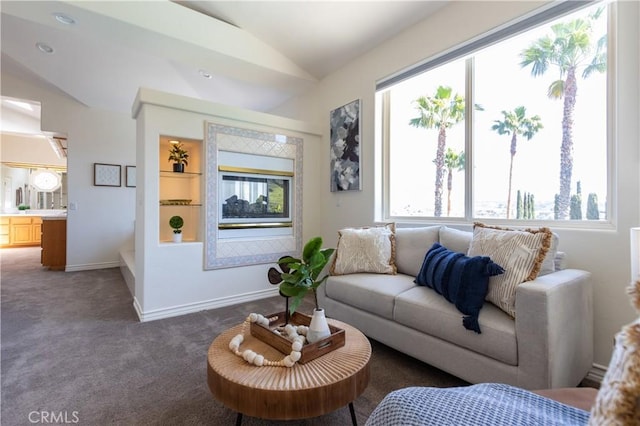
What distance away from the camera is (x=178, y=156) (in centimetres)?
331

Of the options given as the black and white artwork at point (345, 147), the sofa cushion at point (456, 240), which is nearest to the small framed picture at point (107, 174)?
the black and white artwork at point (345, 147)

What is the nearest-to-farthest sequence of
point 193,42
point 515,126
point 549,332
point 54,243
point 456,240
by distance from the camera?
point 549,332 < point 456,240 < point 515,126 < point 193,42 < point 54,243

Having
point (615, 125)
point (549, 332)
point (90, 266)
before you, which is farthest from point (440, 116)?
point (90, 266)

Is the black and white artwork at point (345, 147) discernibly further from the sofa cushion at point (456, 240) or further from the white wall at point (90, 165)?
the white wall at point (90, 165)

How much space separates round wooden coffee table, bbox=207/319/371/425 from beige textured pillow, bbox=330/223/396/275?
1.25m

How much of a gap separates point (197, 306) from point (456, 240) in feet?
8.81

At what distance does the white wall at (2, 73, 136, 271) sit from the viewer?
4.72 m

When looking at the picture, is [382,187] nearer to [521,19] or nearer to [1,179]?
[521,19]

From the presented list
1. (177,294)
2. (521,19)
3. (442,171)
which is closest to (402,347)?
(442,171)

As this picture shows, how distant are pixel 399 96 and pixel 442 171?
108 cm

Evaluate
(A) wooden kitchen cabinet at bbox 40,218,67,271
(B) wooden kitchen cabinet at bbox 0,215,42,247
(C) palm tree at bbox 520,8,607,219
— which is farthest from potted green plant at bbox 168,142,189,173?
(B) wooden kitchen cabinet at bbox 0,215,42,247

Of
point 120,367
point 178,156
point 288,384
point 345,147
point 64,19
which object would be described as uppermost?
point 64,19

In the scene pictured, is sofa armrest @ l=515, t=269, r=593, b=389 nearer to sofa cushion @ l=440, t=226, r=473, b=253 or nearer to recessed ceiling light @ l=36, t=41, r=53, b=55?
sofa cushion @ l=440, t=226, r=473, b=253

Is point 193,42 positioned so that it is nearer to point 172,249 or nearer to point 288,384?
point 172,249
